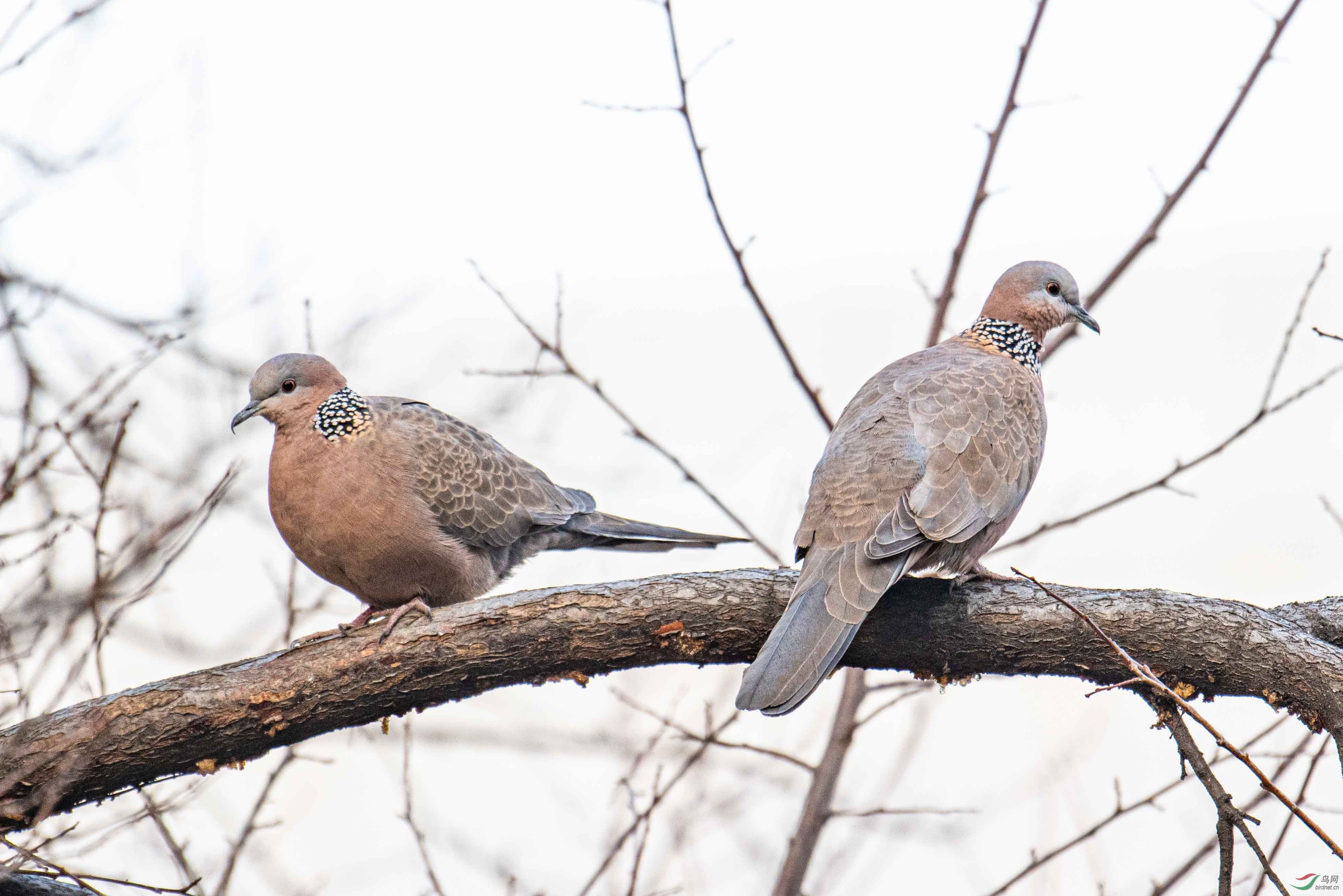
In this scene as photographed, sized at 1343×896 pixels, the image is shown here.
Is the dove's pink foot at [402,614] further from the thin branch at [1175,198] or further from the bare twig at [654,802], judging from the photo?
the thin branch at [1175,198]

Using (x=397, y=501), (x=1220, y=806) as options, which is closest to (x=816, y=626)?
(x=1220, y=806)

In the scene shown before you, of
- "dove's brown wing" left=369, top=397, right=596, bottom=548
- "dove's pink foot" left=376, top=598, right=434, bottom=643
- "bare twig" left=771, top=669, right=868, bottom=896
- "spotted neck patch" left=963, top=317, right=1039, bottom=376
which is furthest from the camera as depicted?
"spotted neck patch" left=963, top=317, right=1039, bottom=376

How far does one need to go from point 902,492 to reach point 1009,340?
116cm

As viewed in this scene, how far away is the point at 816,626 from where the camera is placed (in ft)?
10.5

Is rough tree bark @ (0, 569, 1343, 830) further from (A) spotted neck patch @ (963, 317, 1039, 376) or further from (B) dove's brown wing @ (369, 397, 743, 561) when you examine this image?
(A) spotted neck patch @ (963, 317, 1039, 376)

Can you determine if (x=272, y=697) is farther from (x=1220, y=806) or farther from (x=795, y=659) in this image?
(x=1220, y=806)

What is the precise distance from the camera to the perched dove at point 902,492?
3.17 m

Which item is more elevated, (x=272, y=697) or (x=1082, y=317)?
(x=1082, y=317)

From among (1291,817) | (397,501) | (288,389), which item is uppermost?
(288,389)

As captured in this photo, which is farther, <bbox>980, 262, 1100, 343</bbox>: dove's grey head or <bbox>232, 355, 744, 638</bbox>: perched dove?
<bbox>980, 262, 1100, 343</bbox>: dove's grey head

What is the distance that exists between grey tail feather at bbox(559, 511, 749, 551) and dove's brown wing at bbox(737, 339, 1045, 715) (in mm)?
822

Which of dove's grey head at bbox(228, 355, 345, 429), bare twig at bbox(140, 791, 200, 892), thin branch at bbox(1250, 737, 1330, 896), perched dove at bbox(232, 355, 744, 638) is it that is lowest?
thin branch at bbox(1250, 737, 1330, 896)

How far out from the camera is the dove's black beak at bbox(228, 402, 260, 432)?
158 inches

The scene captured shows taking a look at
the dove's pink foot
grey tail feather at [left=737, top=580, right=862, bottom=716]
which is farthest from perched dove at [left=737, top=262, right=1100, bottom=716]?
the dove's pink foot
